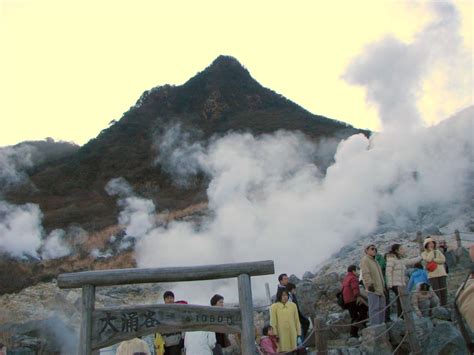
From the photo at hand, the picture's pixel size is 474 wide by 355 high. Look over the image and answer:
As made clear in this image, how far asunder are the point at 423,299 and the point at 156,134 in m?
33.3

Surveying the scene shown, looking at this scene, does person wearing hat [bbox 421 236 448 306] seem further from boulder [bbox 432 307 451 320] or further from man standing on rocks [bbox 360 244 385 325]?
man standing on rocks [bbox 360 244 385 325]

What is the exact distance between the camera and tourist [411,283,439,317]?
7.68 metres

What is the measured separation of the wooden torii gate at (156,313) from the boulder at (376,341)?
9.41ft

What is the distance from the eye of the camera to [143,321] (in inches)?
161

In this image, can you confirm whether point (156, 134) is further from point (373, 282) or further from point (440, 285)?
point (373, 282)

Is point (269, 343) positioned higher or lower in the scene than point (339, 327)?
lower

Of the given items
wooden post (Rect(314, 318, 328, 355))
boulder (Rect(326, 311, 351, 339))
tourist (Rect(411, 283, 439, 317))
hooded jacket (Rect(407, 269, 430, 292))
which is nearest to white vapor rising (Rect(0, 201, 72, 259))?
boulder (Rect(326, 311, 351, 339))

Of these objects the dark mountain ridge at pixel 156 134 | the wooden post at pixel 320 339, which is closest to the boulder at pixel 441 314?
the wooden post at pixel 320 339

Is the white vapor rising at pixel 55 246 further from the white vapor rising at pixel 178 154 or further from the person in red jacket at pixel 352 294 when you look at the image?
the person in red jacket at pixel 352 294

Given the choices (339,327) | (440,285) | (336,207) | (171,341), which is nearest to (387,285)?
(440,285)

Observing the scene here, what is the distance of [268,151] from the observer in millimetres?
33156

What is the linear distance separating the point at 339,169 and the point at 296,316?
53.3 feet

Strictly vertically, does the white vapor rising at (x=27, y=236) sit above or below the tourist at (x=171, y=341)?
above

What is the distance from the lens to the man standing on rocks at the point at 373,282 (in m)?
6.80
